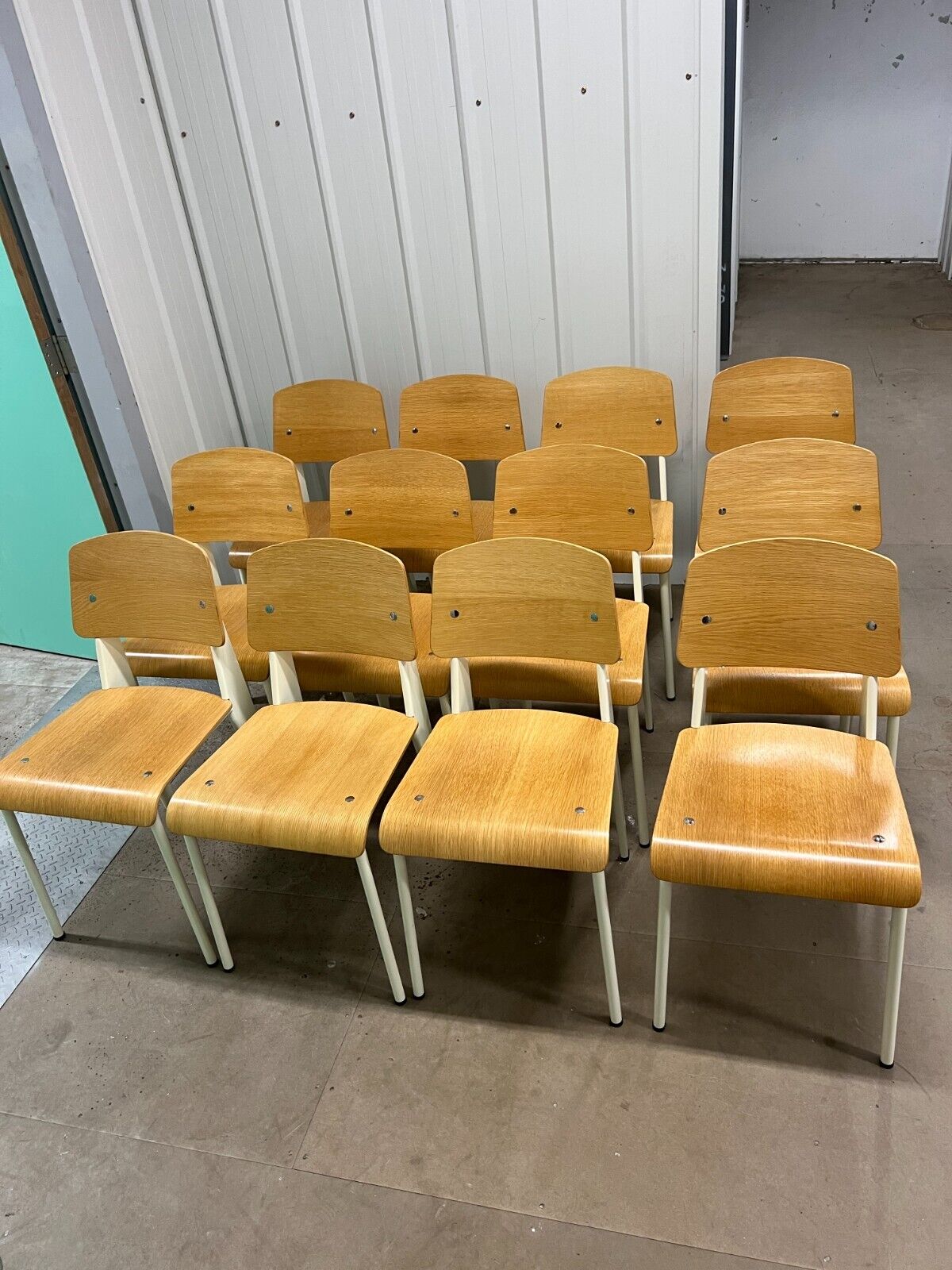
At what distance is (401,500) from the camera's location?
2.77 metres

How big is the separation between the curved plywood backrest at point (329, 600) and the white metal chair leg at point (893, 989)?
4.05 ft

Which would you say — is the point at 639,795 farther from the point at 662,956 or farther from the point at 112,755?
the point at 112,755

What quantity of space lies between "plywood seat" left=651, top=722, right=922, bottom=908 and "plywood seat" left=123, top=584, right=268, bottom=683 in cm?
129

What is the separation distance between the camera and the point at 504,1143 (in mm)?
1899

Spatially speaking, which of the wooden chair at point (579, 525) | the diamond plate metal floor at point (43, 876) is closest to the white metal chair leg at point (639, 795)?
the wooden chair at point (579, 525)

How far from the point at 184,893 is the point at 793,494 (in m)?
1.91

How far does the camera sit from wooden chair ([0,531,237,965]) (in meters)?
2.24

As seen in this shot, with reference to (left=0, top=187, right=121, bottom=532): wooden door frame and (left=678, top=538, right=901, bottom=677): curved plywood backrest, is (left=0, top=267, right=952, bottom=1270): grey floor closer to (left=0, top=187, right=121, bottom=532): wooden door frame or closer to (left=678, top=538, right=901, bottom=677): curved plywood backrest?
(left=678, top=538, right=901, bottom=677): curved plywood backrest

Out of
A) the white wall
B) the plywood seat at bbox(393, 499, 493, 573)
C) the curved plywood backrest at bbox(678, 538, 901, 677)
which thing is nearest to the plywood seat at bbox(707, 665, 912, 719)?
the curved plywood backrest at bbox(678, 538, 901, 677)

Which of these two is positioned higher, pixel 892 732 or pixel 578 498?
pixel 578 498

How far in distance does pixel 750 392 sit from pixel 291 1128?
2.53 metres

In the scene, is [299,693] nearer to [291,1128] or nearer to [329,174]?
[291,1128]

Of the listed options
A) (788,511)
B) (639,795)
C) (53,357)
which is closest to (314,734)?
(639,795)

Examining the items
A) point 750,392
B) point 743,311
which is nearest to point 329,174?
point 750,392
